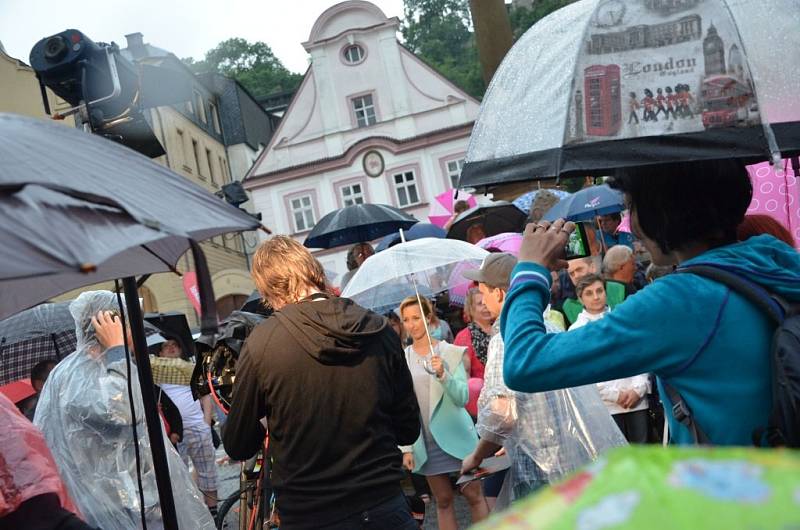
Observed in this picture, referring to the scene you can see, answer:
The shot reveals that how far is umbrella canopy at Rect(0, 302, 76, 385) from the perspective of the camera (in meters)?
7.16

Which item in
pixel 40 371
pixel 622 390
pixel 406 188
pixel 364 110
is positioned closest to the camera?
pixel 622 390

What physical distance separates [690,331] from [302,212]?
4075cm

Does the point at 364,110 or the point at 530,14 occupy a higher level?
the point at 530,14

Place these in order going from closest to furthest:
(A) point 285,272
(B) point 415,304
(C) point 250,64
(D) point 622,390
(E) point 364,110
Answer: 1. (A) point 285,272
2. (D) point 622,390
3. (B) point 415,304
4. (E) point 364,110
5. (C) point 250,64

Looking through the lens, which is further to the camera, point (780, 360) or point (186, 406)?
point (186, 406)

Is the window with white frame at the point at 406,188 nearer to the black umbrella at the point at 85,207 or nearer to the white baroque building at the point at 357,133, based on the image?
the white baroque building at the point at 357,133

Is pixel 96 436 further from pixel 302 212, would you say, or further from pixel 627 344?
pixel 302 212

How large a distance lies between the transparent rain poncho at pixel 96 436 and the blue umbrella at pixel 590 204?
200 inches

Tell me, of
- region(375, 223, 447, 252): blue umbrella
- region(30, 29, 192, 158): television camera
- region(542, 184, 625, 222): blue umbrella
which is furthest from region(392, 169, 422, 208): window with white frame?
region(30, 29, 192, 158): television camera

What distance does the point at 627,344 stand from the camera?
202 cm

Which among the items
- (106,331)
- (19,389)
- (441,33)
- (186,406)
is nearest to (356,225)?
(186,406)

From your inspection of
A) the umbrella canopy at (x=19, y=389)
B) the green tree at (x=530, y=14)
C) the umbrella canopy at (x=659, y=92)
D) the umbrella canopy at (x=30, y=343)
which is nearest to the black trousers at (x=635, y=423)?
the umbrella canopy at (x=659, y=92)

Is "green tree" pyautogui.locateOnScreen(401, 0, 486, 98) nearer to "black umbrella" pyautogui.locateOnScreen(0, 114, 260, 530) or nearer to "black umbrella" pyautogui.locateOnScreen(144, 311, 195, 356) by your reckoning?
"black umbrella" pyautogui.locateOnScreen(144, 311, 195, 356)

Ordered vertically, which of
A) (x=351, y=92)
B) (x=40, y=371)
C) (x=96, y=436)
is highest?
(x=351, y=92)
